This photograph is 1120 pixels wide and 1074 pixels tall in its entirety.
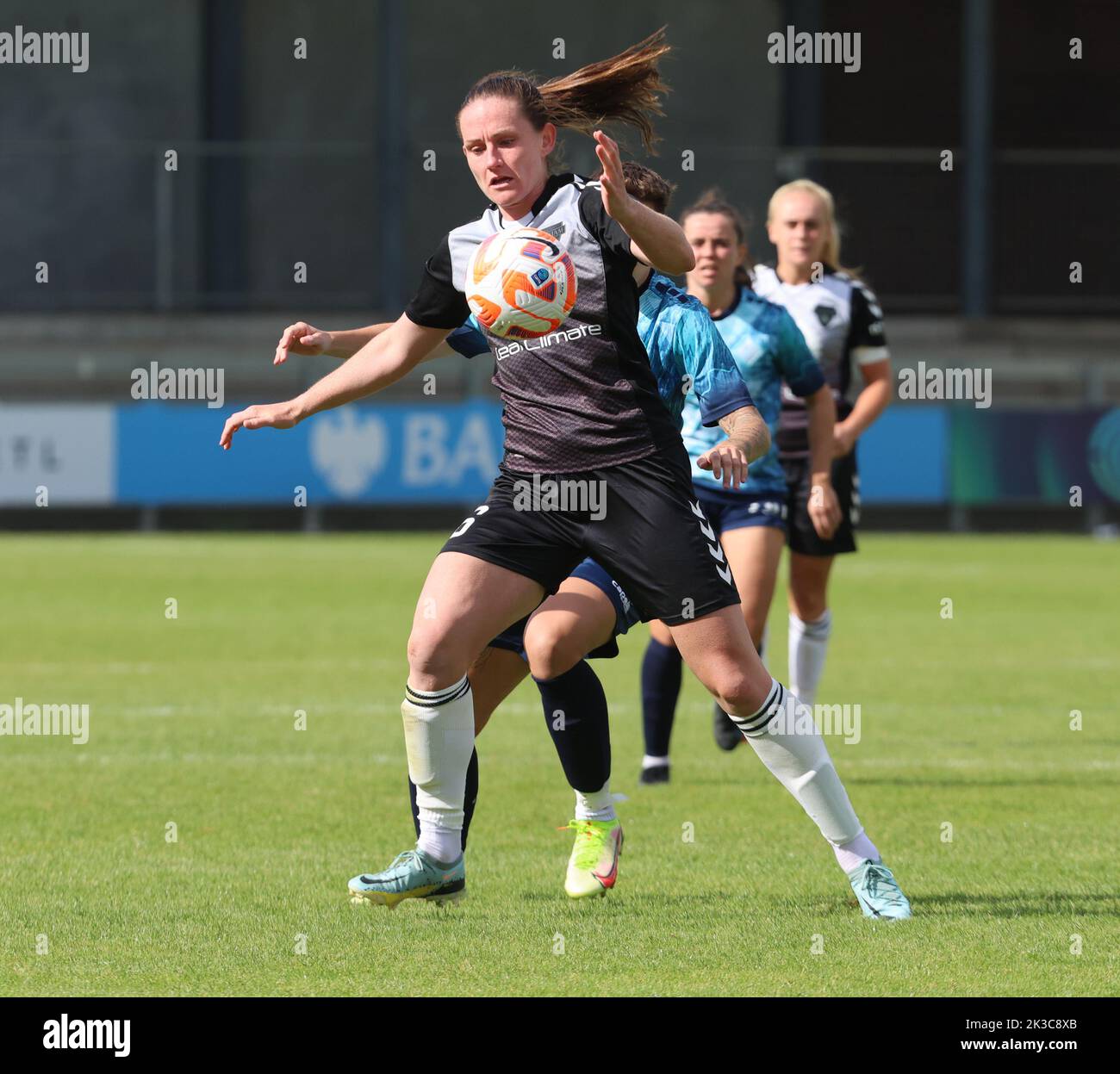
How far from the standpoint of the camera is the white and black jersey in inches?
355

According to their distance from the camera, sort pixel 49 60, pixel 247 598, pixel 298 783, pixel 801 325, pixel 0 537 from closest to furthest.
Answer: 1. pixel 298 783
2. pixel 801 325
3. pixel 247 598
4. pixel 0 537
5. pixel 49 60

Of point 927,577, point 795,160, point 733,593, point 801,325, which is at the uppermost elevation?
point 795,160

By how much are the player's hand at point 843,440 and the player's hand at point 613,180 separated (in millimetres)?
3773

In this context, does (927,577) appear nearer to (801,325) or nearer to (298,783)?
(801,325)

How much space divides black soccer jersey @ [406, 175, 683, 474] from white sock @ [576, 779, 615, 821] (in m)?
1.12

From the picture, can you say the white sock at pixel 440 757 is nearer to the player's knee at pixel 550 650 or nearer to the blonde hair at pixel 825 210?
the player's knee at pixel 550 650

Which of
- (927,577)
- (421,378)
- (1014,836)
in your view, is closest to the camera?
(1014,836)

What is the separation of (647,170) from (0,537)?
17.1 meters

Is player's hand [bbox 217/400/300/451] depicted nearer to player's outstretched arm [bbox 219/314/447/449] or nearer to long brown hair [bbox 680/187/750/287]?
player's outstretched arm [bbox 219/314/447/449]

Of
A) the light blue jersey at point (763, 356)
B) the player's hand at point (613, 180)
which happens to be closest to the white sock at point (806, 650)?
the light blue jersey at point (763, 356)

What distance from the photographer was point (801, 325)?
29.7 feet

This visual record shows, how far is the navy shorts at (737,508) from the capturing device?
27.2ft

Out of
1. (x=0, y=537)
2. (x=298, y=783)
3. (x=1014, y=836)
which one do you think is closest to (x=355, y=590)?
(x=0, y=537)

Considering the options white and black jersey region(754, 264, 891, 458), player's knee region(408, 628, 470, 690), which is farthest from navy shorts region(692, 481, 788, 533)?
player's knee region(408, 628, 470, 690)
